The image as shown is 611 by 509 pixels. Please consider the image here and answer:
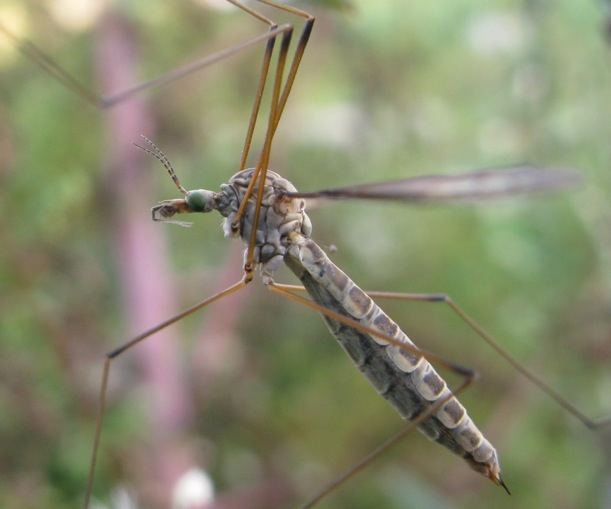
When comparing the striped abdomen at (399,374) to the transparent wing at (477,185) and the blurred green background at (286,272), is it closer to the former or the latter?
the transparent wing at (477,185)

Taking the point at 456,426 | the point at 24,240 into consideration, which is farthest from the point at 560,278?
the point at 24,240

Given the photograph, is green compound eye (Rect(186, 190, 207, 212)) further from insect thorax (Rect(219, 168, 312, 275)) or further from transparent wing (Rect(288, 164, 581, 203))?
transparent wing (Rect(288, 164, 581, 203))

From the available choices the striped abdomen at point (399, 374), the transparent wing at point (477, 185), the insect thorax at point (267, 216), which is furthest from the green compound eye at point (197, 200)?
the transparent wing at point (477, 185)

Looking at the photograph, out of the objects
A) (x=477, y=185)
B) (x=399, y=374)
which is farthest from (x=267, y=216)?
(x=477, y=185)

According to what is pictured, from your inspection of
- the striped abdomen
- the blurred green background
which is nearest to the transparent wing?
the striped abdomen

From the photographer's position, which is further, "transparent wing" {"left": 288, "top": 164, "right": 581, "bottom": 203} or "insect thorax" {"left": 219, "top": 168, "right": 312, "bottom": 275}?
"insect thorax" {"left": 219, "top": 168, "right": 312, "bottom": 275}

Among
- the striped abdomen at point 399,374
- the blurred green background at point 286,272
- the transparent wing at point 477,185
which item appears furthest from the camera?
the blurred green background at point 286,272

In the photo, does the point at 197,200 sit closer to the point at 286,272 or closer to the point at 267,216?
the point at 267,216
